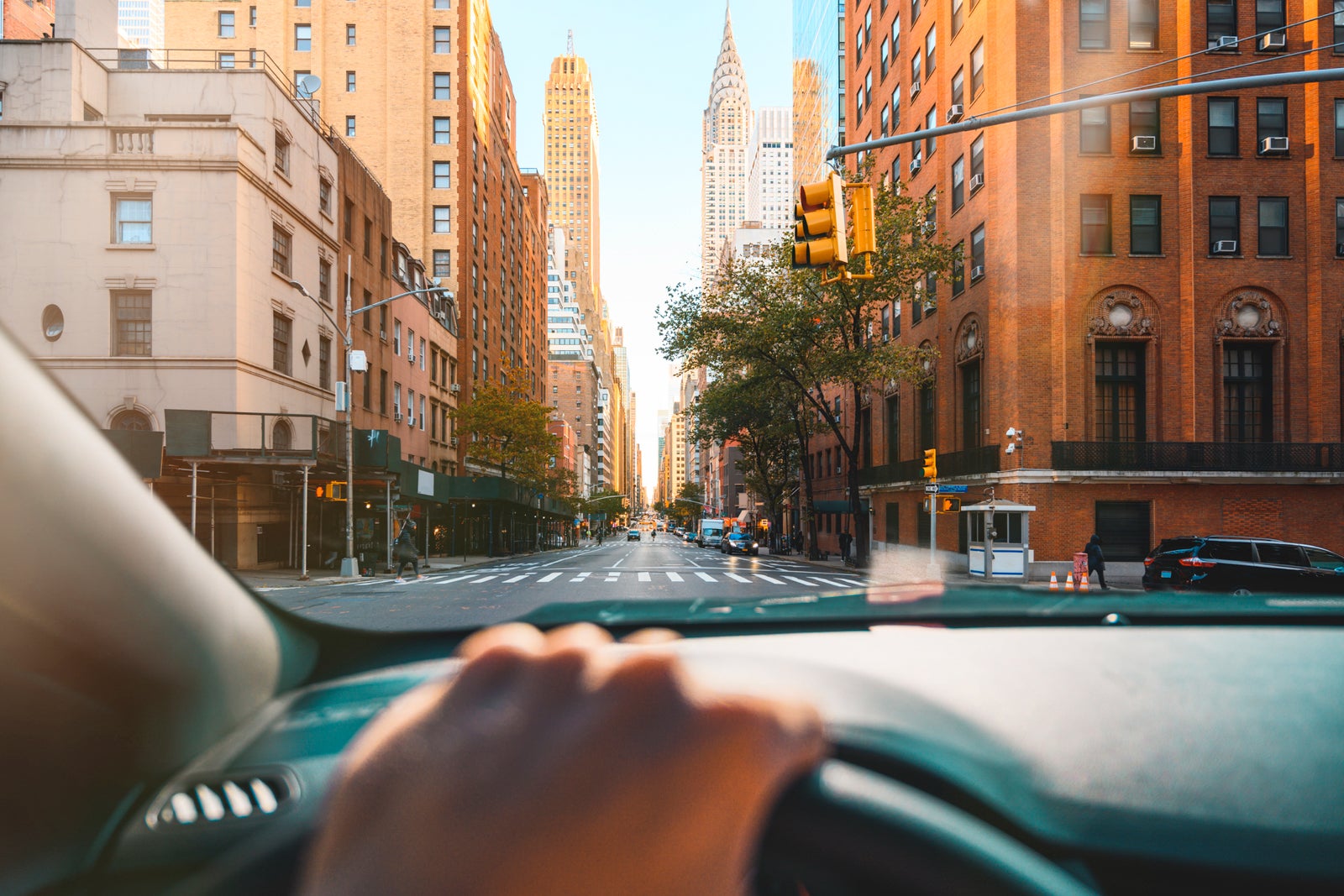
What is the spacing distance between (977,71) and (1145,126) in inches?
247

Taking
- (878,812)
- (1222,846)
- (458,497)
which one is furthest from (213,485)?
(458,497)

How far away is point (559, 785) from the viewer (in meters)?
0.88

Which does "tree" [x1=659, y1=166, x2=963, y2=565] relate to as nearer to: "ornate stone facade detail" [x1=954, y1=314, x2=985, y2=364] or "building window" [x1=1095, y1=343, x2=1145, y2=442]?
"ornate stone facade detail" [x1=954, y1=314, x2=985, y2=364]

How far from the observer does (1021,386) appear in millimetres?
24672

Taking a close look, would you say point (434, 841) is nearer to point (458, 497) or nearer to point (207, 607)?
point (207, 607)

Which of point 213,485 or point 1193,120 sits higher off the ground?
point 1193,120

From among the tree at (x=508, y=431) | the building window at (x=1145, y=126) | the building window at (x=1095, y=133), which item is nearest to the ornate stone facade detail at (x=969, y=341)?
the building window at (x=1095, y=133)

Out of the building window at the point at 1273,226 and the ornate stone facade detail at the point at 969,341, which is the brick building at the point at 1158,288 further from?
the ornate stone facade detail at the point at 969,341

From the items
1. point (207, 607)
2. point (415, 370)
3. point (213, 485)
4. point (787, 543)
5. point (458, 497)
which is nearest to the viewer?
point (207, 607)

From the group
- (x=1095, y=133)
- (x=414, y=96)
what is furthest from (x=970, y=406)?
(x=414, y=96)

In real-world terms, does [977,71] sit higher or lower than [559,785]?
higher

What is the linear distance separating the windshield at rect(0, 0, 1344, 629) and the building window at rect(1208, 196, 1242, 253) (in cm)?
12

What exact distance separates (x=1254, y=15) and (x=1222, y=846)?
3017cm

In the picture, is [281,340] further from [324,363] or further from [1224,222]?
[1224,222]
